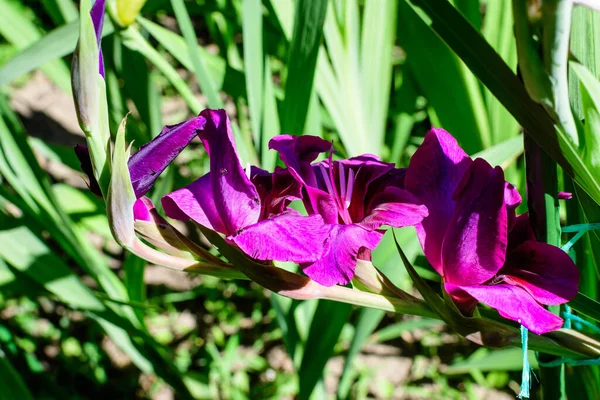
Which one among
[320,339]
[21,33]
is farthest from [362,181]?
[21,33]

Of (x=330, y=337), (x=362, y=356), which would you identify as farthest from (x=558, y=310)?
(x=362, y=356)

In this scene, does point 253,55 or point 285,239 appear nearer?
point 285,239

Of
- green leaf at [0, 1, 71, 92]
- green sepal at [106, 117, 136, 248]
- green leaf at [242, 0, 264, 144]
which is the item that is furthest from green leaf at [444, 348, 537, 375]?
green leaf at [0, 1, 71, 92]

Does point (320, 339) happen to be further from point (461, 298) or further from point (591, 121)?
point (591, 121)

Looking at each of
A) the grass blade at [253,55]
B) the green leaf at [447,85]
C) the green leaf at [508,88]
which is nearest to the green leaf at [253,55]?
the grass blade at [253,55]

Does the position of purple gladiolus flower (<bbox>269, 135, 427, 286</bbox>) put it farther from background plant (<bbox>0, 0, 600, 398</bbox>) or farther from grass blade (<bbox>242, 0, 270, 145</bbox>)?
grass blade (<bbox>242, 0, 270, 145</bbox>)

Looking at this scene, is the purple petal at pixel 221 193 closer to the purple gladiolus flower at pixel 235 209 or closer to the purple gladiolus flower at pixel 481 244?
the purple gladiolus flower at pixel 235 209
